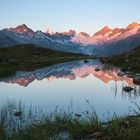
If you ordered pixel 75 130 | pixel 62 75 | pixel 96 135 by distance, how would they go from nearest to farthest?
1. pixel 96 135
2. pixel 75 130
3. pixel 62 75

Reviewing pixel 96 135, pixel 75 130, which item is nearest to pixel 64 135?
pixel 75 130

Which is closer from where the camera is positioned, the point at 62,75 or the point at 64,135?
the point at 64,135

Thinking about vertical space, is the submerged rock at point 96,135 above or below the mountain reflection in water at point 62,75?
below

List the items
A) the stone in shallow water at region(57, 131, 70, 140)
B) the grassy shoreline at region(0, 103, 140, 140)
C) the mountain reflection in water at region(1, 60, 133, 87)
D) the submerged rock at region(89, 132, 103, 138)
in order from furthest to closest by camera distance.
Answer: the mountain reflection in water at region(1, 60, 133, 87)
the stone in shallow water at region(57, 131, 70, 140)
the submerged rock at region(89, 132, 103, 138)
the grassy shoreline at region(0, 103, 140, 140)

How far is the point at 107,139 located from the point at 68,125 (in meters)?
2.66

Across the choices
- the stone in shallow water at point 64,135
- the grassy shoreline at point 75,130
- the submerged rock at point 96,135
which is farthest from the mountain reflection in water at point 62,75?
the submerged rock at point 96,135

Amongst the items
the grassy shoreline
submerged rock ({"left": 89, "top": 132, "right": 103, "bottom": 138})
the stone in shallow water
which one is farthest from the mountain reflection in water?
submerged rock ({"left": 89, "top": 132, "right": 103, "bottom": 138})

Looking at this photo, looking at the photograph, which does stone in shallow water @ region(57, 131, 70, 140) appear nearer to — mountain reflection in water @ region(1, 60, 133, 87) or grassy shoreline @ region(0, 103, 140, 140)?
grassy shoreline @ region(0, 103, 140, 140)

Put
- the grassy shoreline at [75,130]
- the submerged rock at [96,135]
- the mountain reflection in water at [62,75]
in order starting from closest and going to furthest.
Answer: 1. the grassy shoreline at [75,130]
2. the submerged rock at [96,135]
3. the mountain reflection in water at [62,75]

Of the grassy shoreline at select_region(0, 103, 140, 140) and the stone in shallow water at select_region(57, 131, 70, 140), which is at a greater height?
the grassy shoreline at select_region(0, 103, 140, 140)

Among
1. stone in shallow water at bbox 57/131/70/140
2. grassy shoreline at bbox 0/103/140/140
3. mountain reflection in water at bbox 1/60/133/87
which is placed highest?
mountain reflection in water at bbox 1/60/133/87

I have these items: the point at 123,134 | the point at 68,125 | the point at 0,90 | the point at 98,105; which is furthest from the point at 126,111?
the point at 0,90

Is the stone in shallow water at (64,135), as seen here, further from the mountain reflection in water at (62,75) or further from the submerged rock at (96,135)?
the mountain reflection in water at (62,75)

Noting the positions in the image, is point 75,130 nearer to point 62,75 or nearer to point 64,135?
point 64,135
